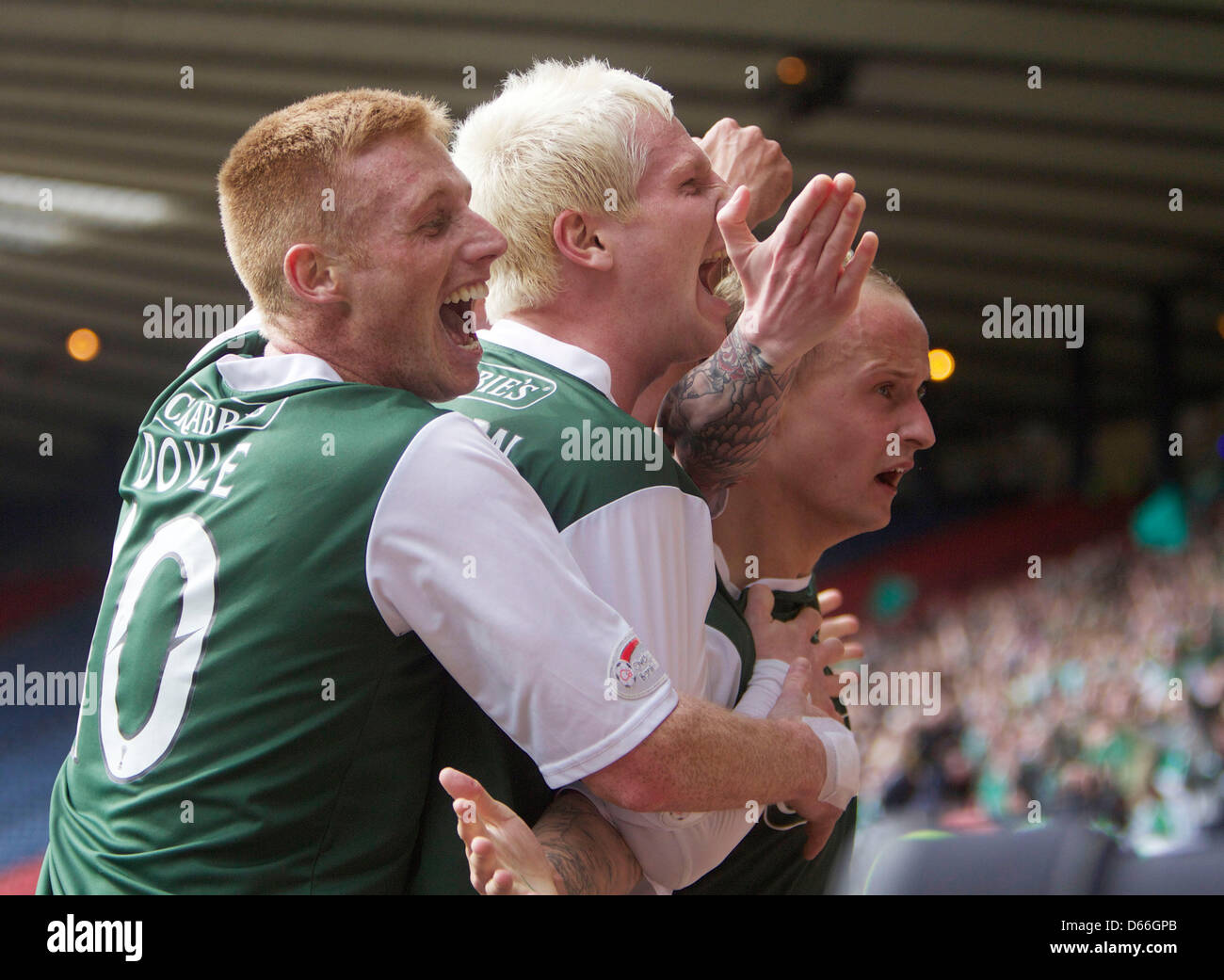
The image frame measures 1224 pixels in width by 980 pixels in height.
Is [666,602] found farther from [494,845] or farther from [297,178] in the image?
[297,178]

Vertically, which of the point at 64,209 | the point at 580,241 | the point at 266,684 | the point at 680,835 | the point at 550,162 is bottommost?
the point at 680,835

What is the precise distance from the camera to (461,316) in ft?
5.50

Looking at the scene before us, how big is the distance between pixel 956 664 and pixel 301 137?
9.06 m

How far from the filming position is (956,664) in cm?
977

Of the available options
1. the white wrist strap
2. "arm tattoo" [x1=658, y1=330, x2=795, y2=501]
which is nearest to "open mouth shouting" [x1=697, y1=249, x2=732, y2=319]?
"arm tattoo" [x1=658, y1=330, x2=795, y2=501]

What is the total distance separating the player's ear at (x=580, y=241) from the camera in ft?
6.06

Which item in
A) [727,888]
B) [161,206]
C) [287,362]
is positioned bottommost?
[727,888]

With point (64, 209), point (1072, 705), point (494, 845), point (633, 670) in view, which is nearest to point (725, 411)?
point (633, 670)

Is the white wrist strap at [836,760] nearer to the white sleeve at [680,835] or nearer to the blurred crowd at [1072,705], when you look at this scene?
the white sleeve at [680,835]

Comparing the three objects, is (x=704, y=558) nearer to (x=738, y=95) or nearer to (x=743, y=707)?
(x=743, y=707)

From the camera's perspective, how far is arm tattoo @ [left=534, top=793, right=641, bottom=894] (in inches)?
56.2

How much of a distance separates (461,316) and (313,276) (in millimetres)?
252
